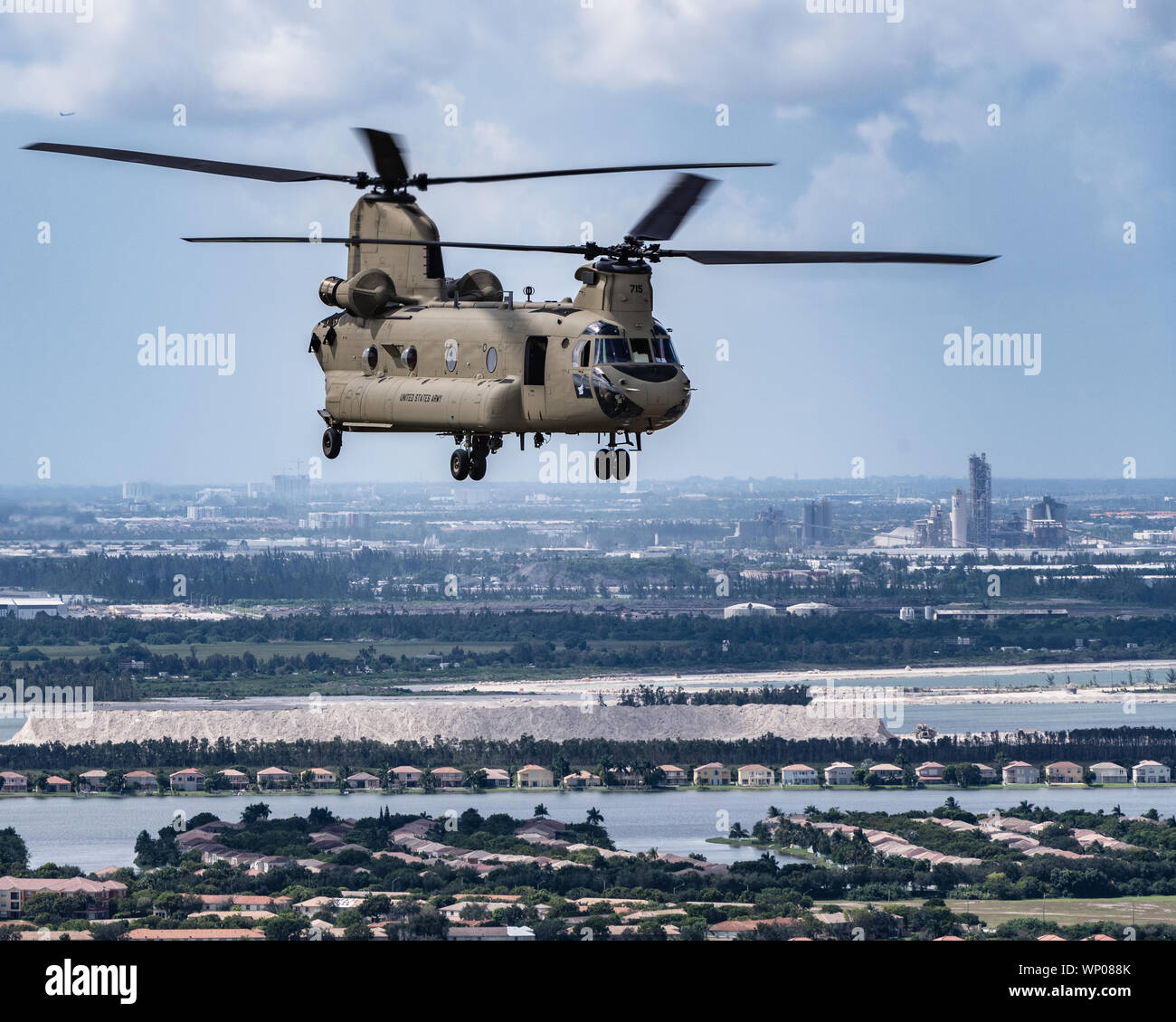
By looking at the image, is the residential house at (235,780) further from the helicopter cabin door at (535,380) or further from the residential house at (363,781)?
the helicopter cabin door at (535,380)

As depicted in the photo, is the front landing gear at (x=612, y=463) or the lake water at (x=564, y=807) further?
the lake water at (x=564, y=807)

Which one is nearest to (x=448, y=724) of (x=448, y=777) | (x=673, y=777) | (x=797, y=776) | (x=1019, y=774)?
(x=448, y=777)

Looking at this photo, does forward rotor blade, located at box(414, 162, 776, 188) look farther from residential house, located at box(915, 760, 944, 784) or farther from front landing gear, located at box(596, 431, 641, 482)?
residential house, located at box(915, 760, 944, 784)

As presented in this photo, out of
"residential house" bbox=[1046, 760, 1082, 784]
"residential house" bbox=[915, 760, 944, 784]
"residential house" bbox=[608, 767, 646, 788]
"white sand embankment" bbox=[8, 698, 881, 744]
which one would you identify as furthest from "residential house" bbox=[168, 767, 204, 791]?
"residential house" bbox=[1046, 760, 1082, 784]

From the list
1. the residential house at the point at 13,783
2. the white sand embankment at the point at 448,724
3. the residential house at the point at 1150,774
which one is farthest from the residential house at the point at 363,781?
the residential house at the point at 1150,774
